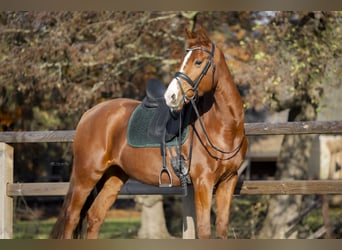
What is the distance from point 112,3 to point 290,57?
20.9 feet

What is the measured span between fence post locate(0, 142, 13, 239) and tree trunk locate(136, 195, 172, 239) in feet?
21.0

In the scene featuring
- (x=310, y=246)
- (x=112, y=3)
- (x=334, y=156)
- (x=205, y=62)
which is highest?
(x=112, y=3)

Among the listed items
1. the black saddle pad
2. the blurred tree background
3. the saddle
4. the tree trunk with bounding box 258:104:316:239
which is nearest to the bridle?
the saddle

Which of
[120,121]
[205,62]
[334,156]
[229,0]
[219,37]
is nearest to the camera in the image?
[229,0]

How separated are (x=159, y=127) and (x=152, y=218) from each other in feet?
26.0

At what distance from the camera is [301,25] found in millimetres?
11047

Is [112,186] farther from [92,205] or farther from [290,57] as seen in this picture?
[290,57]

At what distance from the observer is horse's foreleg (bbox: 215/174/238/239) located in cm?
548

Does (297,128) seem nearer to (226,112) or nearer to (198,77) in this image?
(226,112)

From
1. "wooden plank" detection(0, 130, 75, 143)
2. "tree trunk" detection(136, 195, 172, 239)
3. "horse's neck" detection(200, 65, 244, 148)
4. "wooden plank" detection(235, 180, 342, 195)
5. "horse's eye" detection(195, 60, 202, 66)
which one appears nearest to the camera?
"horse's eye" detection(195, 60, 202, 66)

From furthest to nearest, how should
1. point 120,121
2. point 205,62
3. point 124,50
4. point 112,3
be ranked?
point 124,50, point 120,121, point 205,62, point 112,3

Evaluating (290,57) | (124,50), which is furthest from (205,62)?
(124,50)

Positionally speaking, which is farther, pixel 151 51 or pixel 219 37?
pixel 219 37

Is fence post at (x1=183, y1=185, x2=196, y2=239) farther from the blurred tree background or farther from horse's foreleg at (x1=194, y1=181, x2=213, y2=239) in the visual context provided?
the blurred tree background
